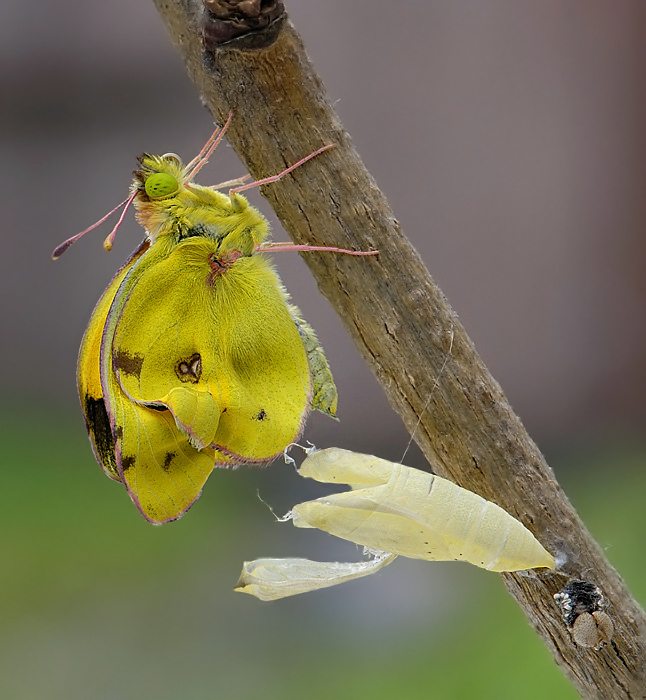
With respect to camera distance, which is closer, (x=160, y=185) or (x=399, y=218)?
Answer: (x=160, y=185)

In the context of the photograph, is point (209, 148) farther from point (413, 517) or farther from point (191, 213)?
point (413, 517)

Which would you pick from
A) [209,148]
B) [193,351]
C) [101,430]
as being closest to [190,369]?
[193,351]

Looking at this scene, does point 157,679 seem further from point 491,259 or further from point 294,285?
point 491,259

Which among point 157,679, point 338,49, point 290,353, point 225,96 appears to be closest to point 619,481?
point 157,679

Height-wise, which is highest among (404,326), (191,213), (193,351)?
(191,213)

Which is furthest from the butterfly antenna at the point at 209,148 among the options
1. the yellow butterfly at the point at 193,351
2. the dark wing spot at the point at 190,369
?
the dark wing spot at the point at 190,369

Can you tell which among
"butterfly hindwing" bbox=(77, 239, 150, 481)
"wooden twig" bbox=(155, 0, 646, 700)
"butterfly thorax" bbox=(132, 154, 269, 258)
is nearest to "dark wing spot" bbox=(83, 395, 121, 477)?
"butterfly hindwing" bbox=(77, 239, 150, 481)

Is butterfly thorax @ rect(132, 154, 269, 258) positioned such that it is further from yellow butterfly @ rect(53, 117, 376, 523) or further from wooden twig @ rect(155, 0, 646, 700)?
wooden twig @ rect(155, 0, 646, 700)
